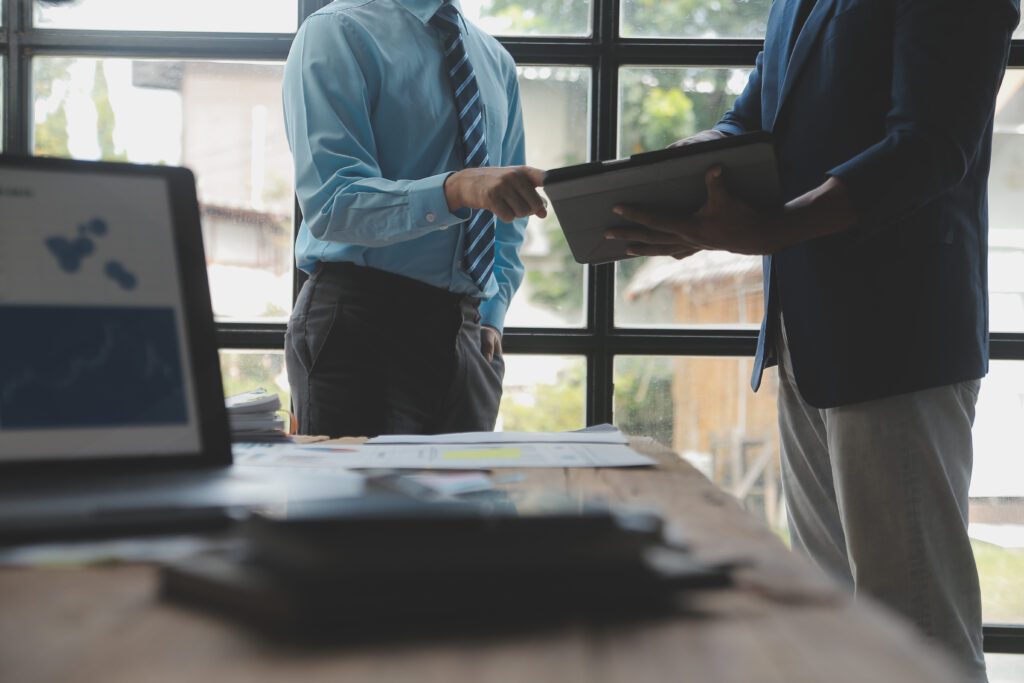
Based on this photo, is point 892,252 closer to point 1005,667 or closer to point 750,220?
point 750,220

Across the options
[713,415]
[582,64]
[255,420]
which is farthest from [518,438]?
[582,64]

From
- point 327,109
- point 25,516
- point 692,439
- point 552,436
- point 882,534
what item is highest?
point 327,109

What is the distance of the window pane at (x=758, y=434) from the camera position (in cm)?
233

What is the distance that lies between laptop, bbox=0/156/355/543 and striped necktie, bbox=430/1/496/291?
954 mm

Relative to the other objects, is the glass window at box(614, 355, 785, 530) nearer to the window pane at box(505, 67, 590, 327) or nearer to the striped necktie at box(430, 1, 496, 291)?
the window pane at box(505, 67, 590, 327)

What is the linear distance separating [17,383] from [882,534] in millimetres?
1191

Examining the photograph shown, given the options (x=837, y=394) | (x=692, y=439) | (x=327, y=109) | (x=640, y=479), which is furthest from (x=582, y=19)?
(x=640, y=479)

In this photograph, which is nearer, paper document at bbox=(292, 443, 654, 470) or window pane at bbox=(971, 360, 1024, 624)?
paper document at bbox=(292, 443, 654, 470)

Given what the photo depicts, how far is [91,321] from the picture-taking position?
66 centimetres

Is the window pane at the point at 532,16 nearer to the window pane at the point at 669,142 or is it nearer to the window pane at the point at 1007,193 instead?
the window pane at the point at 669,142

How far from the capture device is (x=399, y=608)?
339 mm

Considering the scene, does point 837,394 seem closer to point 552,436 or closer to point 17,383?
point 552,436

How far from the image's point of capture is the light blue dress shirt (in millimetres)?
1459

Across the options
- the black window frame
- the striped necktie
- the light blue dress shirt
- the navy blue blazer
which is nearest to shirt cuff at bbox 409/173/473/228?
the light blue dress shirt
